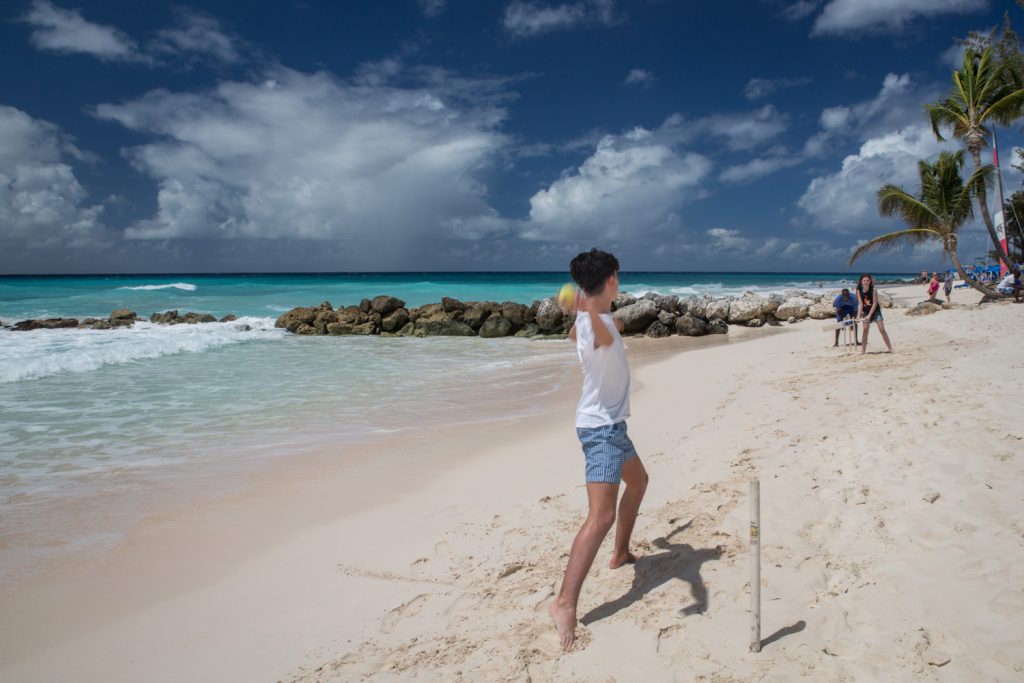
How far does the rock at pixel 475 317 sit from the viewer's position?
73.9 feet

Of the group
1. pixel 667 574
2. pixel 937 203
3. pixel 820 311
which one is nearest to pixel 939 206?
pixel 937 203

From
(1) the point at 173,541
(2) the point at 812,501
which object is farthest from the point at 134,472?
(2) the point at 812,501

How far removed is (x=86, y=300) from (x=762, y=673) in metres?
47.6

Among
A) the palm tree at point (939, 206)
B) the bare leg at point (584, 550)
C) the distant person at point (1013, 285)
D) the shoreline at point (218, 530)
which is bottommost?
the shoreline at point (218, 530)

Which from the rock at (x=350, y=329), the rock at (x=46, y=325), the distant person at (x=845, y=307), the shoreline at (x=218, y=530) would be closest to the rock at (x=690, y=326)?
the distant person at (x=845, y=307)

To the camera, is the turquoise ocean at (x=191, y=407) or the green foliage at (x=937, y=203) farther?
the green foliage at (x=937, y=203)

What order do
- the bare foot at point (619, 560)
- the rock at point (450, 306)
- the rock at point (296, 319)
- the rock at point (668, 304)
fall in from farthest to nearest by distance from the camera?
1. the rock at point (296, 319)
2. the rock at point (450, 306)
3. the rock at point (668, 304)
4. the bare foot at point (619, 560)

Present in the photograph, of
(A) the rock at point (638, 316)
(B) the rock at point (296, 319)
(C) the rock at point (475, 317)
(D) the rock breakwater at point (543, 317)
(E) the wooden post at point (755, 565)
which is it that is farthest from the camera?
(B) the rock at point (296, 319)

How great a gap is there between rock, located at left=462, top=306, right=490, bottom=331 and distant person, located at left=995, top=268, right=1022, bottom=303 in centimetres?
1861

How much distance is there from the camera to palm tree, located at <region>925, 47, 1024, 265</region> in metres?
19.6

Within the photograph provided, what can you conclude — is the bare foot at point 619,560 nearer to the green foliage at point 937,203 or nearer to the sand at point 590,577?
the sand at point 590,577

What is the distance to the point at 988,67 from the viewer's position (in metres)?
19.9

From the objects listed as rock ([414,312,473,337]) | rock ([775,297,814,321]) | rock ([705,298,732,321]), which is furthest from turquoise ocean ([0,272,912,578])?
rock ([775,297,814,321])

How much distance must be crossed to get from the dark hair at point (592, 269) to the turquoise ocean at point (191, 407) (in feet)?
14.7
